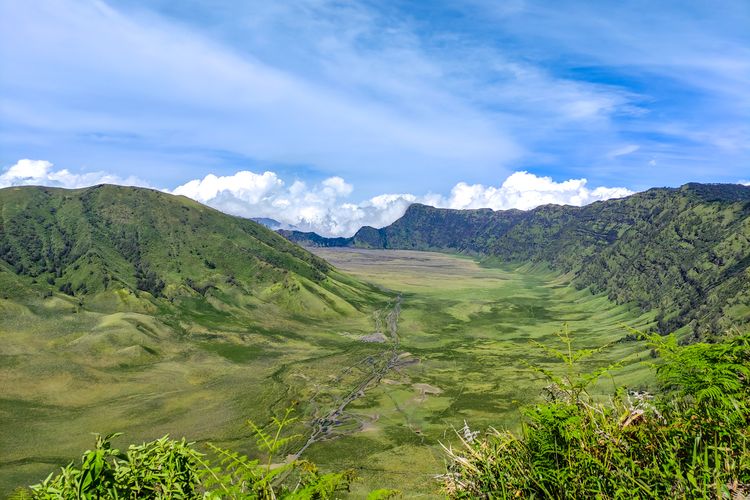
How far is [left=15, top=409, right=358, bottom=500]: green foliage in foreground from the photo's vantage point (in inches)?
268

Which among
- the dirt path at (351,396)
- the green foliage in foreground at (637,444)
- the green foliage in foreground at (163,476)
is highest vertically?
the green foliage in foreground at (637,444)

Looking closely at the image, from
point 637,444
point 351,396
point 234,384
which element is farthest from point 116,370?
point 637,444

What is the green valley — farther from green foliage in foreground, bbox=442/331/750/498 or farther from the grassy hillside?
green foliage in foreground, bbox=442/331/750/498

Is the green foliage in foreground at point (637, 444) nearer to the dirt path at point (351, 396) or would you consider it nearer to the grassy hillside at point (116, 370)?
the dirt path at point (351, 396)

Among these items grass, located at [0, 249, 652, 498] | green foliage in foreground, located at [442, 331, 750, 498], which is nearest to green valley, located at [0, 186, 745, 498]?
grass, located at [0, 249, 652, 498]

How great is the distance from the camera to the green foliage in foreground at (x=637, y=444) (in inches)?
248

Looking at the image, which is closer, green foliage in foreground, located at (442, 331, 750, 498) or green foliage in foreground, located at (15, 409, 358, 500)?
green foliage in foreground, located at (442, 331, 750, 498)

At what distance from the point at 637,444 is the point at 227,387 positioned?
139979 mm

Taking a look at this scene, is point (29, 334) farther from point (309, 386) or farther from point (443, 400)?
point (443, 400)

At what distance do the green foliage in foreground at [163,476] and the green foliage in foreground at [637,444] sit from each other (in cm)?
316

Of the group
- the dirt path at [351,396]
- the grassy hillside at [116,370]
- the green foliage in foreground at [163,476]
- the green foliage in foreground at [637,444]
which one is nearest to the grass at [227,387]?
the grassy hillside at [116,370]

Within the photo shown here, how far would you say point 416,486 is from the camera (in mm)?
72500

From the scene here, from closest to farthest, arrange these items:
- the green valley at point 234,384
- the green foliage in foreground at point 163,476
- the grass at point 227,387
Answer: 1. the green foliage in foreground at point 163,476
2. the grass at point 227,387
3. the green valley at point 234,384

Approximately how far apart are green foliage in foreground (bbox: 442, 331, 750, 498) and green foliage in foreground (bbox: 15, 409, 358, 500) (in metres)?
3.16
